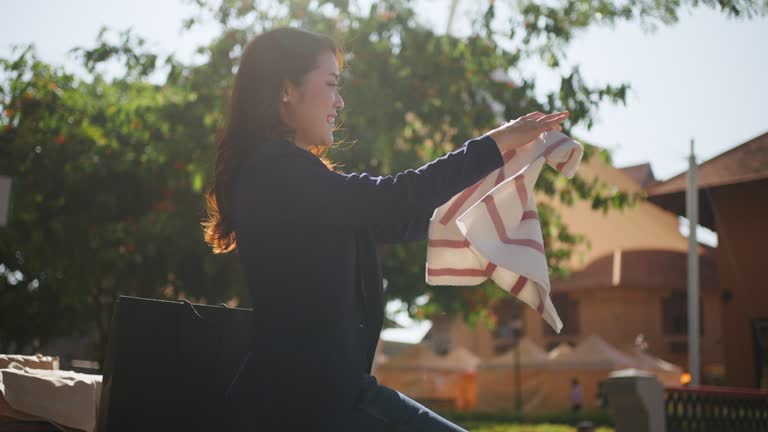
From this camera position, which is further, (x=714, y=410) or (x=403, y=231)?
(x=714, y=410)

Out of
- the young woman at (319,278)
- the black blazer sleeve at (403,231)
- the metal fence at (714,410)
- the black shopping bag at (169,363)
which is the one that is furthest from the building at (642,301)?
the young woman at (319,278)

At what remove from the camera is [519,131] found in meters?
2.38

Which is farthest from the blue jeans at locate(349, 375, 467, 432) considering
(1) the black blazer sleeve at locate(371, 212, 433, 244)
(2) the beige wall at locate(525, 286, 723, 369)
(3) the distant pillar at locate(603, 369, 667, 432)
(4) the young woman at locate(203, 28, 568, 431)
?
(2) the beige wall at locate(525, 286, 723, 369)

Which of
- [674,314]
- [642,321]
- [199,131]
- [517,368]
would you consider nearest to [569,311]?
[642,321]

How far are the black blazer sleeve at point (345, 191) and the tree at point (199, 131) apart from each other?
9.05 meters

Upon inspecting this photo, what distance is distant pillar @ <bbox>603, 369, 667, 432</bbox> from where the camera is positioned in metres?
8.38

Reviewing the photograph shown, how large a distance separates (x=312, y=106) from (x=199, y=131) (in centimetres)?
1200

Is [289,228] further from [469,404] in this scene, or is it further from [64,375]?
[469,404]

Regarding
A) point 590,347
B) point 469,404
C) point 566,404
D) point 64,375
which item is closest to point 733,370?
point 590,347

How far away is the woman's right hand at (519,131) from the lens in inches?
91.8

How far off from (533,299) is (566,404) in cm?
3045

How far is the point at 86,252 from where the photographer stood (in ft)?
52.3

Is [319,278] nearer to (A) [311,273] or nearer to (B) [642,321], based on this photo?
(A) [311,273]

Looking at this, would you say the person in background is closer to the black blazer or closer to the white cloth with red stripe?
the white cloth with red stripe
